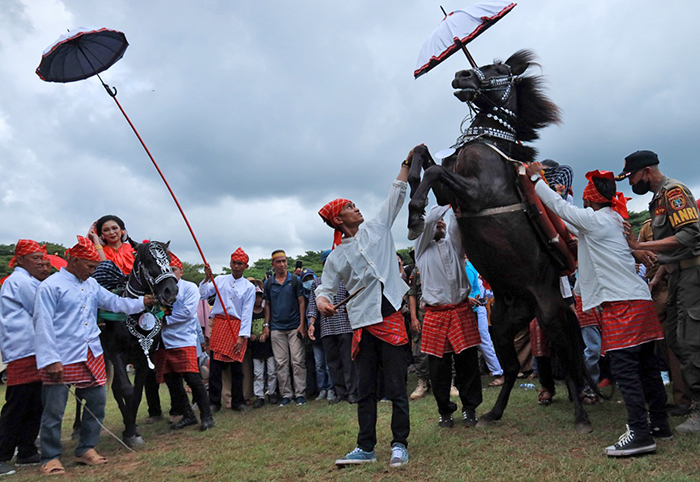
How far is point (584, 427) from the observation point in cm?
456

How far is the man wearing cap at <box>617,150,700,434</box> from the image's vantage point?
13.2 feet

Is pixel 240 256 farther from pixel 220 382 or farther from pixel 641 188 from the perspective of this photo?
pixel 641 188

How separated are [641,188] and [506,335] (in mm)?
1725

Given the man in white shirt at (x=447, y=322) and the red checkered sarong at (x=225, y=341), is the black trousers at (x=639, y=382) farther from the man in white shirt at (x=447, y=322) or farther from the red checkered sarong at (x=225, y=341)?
the red checkered sarong at (x=225, y=341)

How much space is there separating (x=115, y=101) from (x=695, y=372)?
6455 millimetres

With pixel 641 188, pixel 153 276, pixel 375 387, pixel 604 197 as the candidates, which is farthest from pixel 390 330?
pixel 153 276

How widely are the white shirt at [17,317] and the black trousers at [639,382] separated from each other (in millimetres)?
4978

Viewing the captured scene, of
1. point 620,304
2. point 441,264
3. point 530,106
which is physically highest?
point 530,106

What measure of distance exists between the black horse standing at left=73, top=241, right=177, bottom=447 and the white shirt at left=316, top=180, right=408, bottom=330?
195 cm

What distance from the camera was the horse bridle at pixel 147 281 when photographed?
5359mm

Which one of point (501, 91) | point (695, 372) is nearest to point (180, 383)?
point (501, 91)

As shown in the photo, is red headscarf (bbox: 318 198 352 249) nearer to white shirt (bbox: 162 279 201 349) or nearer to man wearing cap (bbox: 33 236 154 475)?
man wearing cap (bbox: 33 236 154 475)

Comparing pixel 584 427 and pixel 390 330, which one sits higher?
pixel 390 330

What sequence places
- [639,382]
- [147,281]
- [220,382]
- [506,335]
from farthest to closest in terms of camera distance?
[220,382]
[147,281]
[506,335]
[639,382]
